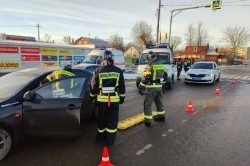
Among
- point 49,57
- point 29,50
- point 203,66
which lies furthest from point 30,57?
point 203,66

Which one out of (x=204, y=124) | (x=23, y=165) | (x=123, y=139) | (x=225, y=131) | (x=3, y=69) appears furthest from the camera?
(x=3, y=69)

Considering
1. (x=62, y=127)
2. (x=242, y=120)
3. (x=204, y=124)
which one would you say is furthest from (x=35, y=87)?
(x=242, y=120)

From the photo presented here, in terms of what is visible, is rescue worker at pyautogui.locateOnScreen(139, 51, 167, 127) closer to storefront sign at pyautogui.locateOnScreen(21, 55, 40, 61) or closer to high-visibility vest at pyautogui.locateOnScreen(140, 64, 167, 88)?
high-visibility vest at pyautogui.locateOnScreen(140, 64, 167, 88)

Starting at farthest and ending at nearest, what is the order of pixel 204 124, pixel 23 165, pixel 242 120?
pixel 242 120 < pixel 204 124 < pixel 23 165

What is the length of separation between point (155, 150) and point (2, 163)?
2736 mm

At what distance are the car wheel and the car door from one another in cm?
31

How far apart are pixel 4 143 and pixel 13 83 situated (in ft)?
3.96

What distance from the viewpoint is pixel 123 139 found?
5.05 metres

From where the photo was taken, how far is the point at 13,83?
178 inches

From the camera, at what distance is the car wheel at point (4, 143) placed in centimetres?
384

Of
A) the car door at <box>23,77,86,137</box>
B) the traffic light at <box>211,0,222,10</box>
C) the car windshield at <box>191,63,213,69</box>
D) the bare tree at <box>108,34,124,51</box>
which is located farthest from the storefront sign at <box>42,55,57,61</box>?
the bare tree at <box>108,34,124,51</box>

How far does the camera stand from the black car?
12.8 feet

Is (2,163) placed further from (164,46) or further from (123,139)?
(164,46)

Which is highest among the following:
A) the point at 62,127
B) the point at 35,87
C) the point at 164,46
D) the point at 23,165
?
the point at 164,46
